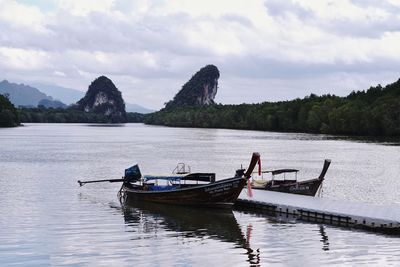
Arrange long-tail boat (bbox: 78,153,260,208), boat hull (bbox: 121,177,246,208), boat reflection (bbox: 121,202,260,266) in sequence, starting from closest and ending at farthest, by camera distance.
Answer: boat reflection (bbox: 121,202,260,266), long-tail boat (bbox: 78,153,260,208), boat hull (bbox: 121,177,246,208)

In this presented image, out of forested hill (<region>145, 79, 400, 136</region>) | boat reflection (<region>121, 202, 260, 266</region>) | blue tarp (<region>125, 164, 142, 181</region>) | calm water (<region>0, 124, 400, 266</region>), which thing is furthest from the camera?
forested hill (<region>145, 79, 400, 136</region>)

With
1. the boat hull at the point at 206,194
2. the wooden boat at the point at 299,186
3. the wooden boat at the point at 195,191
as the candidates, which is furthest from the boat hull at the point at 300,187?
the boat hull at the point at 206,194

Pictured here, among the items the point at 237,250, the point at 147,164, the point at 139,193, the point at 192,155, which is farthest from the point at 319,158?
the point at 237,250

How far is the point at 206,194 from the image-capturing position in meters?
37.2

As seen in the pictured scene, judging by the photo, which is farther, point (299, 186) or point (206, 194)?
point (299, 186)

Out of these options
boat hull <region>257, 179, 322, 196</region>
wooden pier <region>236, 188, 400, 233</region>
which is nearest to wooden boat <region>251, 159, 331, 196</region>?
boat hull <region>257, 179, 322, 196</region>

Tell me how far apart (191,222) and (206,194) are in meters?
4.09

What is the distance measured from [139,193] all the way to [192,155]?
159 feet

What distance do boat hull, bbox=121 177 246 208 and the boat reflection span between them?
386 millimetres

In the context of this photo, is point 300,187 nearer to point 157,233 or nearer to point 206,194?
point 206,194

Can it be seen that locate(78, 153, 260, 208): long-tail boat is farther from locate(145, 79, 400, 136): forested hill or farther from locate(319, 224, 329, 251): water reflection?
locate(145, 79, 400, 136): forested hill

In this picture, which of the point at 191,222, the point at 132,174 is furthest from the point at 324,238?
the point at 132,174

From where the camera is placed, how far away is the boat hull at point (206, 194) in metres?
36.4

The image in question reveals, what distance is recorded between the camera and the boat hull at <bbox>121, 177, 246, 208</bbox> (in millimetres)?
36375
